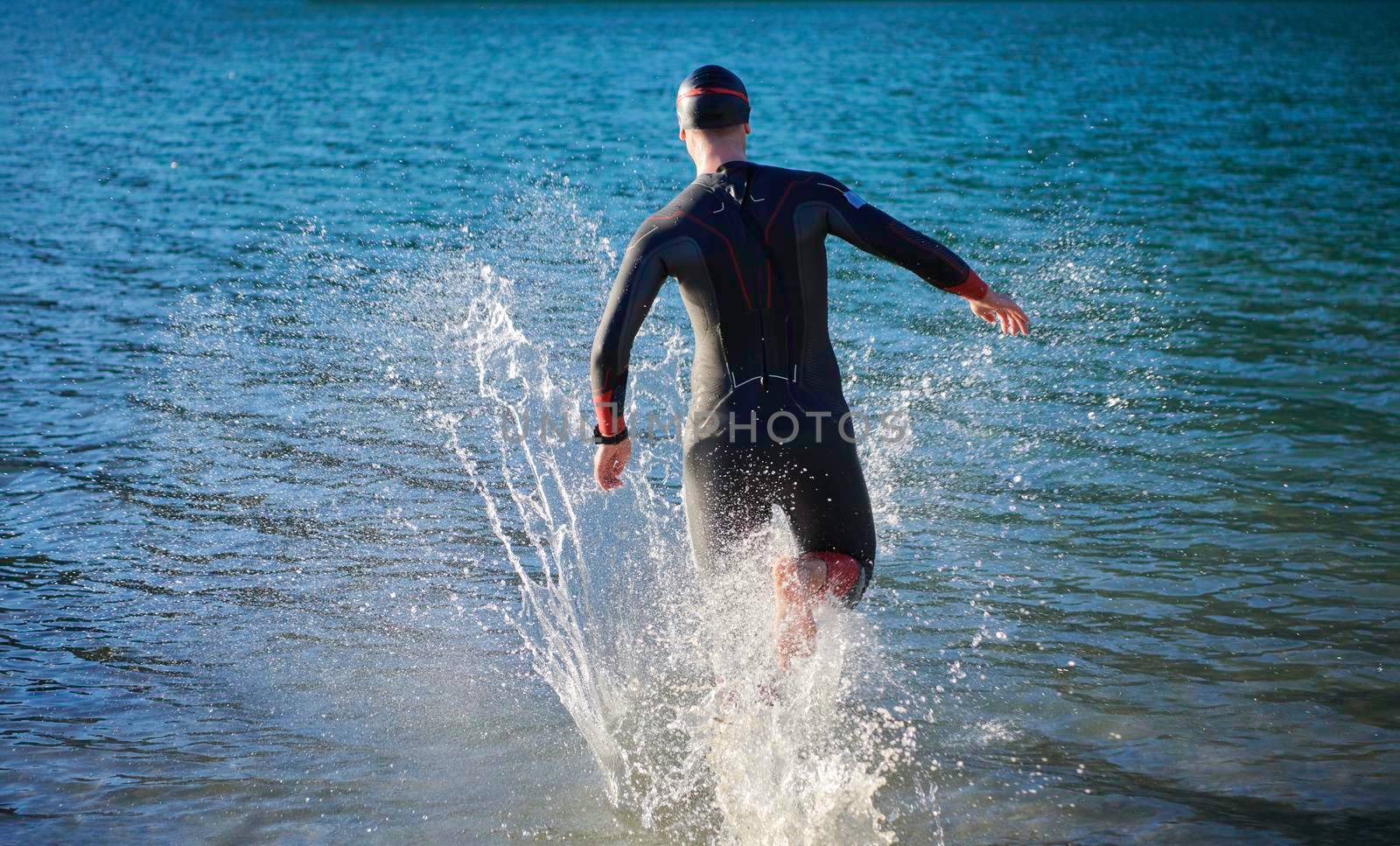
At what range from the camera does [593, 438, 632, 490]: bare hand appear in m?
4.80

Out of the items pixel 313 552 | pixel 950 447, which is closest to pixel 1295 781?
pixel 950 447

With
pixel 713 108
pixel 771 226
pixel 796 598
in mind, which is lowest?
pixel 796 598

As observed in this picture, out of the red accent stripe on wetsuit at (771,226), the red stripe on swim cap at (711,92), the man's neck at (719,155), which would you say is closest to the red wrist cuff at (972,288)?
the red accent stripe on wetsuit at (771,226)

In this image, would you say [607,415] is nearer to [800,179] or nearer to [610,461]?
[610,461]

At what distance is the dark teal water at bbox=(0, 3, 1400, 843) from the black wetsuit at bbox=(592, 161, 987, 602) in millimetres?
1128

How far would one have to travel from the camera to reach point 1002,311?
17.0 feet

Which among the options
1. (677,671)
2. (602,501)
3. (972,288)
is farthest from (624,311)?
(602,501)

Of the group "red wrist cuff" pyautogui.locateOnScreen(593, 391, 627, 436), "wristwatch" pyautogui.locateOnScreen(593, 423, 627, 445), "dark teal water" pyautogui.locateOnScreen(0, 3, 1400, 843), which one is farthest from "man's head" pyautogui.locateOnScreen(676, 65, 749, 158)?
"dark teal water" pyautogui.locateOnScreen(0, 3, 1400, 843)

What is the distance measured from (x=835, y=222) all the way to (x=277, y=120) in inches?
959

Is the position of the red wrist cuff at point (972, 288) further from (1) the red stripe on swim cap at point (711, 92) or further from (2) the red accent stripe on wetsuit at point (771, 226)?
(1) the red stripe on swim cap at point (711, 92)

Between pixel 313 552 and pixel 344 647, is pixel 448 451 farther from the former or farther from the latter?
pixel 344 647

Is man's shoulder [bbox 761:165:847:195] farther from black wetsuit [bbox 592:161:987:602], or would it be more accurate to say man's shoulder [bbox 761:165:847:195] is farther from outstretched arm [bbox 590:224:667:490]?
outstretched arm [bbox 590:224:667:490]

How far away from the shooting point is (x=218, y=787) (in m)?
4.94

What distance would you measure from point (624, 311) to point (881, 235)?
99cm
